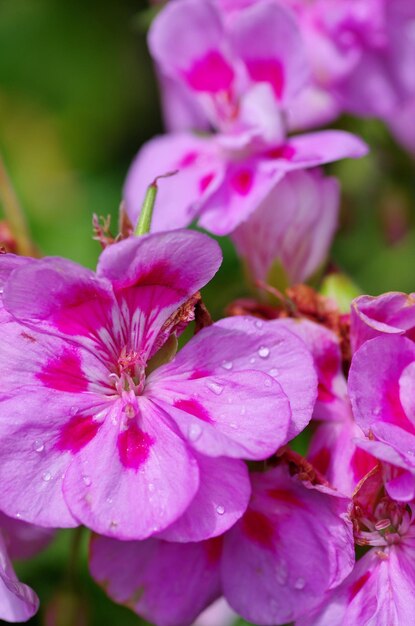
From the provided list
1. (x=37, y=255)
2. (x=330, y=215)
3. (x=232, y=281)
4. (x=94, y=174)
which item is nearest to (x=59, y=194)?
(x=94, y=174)

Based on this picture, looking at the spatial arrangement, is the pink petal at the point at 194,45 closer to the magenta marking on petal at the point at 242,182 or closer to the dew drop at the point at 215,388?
the magenta marking on petal at the point at 242,182

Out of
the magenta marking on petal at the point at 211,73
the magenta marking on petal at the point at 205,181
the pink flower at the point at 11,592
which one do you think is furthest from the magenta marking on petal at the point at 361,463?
the magenta marking on petal at the point at 211,73

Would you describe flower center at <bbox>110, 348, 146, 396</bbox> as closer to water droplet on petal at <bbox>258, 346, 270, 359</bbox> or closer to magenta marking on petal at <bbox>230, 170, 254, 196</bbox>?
water droplet on petal at <bbox>258, 346, 270, 359</bbox>

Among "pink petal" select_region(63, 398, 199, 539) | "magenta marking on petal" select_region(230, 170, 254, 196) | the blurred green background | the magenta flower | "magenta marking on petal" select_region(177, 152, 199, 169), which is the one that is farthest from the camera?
the blurred green background

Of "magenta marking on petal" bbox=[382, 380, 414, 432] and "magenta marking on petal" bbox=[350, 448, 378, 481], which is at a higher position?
"magenta marking on petal" bbox=[382, 380, 414, 432]

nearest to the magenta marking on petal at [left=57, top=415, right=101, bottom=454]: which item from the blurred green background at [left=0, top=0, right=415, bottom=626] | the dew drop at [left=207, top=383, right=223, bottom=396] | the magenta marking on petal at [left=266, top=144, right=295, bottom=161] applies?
the dew drop at [left=207, top=383, right=223, bottom=396]

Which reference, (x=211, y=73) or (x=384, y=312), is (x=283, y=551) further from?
(x=211, y=73)
